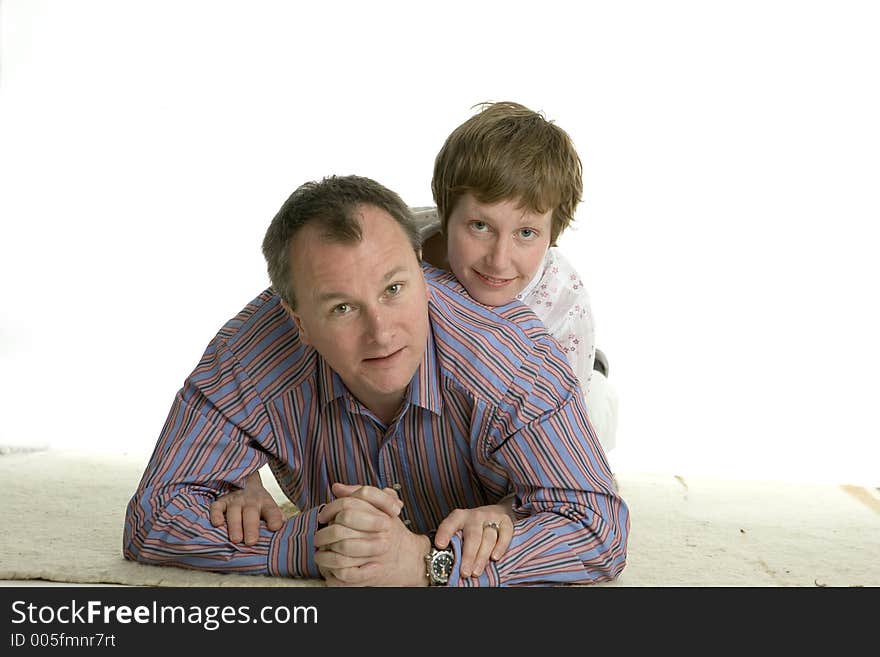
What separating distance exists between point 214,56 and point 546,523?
405cm

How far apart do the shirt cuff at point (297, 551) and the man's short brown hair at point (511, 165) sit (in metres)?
0.90

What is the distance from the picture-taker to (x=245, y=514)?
2.38 meters

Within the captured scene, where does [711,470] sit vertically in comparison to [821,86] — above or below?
below

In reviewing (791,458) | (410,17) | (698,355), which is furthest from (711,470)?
(410,17)

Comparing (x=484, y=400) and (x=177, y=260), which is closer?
(x=484, y=400)

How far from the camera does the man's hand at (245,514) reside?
2.35 metres

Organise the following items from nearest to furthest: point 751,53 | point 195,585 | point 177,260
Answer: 1. point 195,585
2. point 751,53
3. point 177,260

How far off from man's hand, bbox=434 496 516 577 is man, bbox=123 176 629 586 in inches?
0.8

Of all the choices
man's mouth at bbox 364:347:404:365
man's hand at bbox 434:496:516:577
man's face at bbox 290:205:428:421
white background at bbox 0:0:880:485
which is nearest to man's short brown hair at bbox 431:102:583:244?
man's face at bbox 290:205:428:421

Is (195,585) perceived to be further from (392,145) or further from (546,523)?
(392,145)

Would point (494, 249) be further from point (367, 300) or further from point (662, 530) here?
point (662, 530)

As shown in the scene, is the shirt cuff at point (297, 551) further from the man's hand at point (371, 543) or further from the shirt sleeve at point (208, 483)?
the man's hand at point (371, 543)

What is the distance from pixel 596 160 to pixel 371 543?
3711mm

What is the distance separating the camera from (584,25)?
5.52 meters
